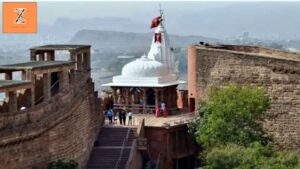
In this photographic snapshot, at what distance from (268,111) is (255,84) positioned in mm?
1541

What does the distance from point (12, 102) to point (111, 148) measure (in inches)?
342

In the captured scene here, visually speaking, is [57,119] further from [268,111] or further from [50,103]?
[268,111]

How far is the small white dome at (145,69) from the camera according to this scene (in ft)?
163

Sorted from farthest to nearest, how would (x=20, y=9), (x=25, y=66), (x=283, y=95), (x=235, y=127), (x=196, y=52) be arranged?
(x=20, y=9) < (x=196, y=52) < (x=283, y=95) < (x=235, y=127) < (x=25, y=66)

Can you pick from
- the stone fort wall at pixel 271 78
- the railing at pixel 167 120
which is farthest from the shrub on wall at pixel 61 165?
the stone fort wall at pixel 271 78

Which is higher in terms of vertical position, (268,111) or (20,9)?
(20,9)

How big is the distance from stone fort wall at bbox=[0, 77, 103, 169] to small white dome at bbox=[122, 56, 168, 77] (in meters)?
6.45

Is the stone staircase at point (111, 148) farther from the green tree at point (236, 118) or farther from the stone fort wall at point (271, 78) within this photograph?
the stone fort wall at point (271, 78)

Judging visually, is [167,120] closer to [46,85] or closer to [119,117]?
[119,117]

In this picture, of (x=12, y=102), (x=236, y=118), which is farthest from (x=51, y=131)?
(x=236, y=118)

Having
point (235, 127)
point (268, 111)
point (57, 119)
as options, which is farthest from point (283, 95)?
point (57, 119)

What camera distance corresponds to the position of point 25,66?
36750mm

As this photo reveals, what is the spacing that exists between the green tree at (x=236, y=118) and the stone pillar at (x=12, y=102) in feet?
33.4

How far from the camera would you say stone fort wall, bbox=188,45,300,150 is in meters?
44.3
